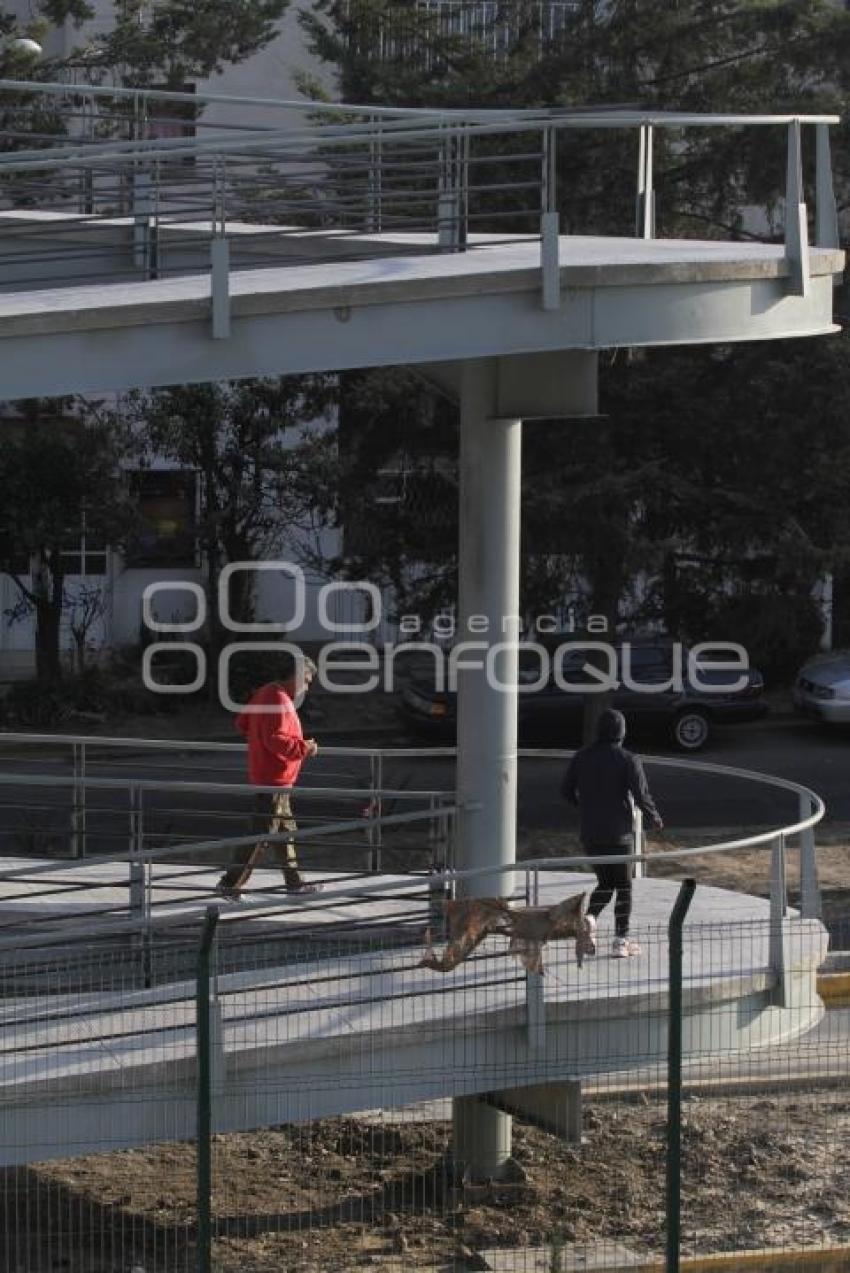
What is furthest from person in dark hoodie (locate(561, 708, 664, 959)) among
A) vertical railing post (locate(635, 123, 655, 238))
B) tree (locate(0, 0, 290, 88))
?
tree (locate(0, 0, 290, 88))

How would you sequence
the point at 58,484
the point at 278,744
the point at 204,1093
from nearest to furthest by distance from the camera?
the point at 204,1093
the point at 278,744
the point at 58,484

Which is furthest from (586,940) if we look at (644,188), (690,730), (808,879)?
(690,730)

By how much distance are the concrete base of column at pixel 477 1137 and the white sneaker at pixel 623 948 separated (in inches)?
55.3

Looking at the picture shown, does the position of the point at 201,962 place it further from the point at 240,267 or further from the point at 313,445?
the point at 313,445

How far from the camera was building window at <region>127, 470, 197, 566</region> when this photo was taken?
105 feet

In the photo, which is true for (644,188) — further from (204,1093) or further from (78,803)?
(204,1093)

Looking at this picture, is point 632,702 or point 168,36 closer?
point 632,702

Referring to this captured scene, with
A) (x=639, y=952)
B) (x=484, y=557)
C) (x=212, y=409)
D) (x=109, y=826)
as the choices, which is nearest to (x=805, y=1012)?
(x=639, y=952)

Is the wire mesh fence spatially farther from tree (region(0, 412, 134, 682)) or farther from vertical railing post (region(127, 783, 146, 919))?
tree (region(0, 412, 134, 682))

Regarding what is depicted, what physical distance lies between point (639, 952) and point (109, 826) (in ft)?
36.9

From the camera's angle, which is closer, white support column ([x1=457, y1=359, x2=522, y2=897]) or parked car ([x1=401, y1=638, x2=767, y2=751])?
white support column ([x1=457, y1=359, x2=522, y2=897])

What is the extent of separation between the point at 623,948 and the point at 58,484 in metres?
18.0

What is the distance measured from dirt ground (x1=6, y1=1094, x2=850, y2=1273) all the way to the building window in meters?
20.1

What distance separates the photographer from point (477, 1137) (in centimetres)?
1156
